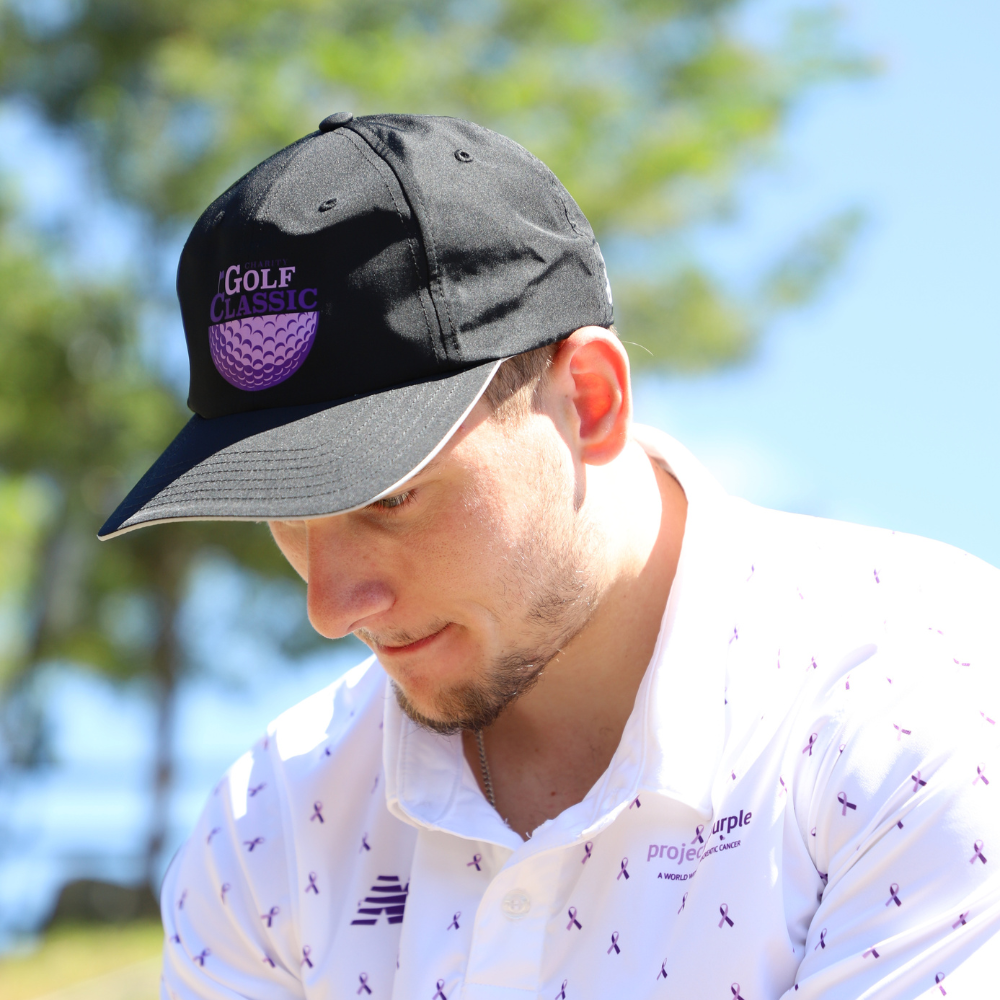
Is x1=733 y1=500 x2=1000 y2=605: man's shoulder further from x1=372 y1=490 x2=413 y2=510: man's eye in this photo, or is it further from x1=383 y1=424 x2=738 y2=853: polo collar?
x1=372 y1=490 x2=413 y2=510: man's eye

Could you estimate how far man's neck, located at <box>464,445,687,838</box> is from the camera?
5.22 ft

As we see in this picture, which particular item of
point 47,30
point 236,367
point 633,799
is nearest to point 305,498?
point 236,367

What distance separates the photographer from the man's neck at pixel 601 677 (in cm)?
159

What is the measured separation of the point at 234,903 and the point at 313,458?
2.44ft

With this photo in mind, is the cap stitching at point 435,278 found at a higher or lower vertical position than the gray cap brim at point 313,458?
higher

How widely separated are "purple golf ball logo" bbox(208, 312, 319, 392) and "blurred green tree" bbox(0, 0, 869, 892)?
6.49 meters

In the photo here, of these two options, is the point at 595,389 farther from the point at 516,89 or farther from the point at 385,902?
the point at 516,89

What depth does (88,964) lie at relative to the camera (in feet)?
22.5

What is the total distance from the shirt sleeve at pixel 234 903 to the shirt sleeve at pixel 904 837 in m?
0.74

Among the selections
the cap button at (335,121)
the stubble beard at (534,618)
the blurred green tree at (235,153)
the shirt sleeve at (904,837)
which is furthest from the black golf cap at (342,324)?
the blurred green tree at (235,153)

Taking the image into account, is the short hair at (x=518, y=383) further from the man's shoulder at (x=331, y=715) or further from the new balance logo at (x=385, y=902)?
the new balance logo at (x=385, y=902)

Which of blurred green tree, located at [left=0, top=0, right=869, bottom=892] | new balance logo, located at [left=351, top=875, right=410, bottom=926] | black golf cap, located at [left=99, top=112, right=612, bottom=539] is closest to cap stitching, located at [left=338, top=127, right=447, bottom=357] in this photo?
black golf cap, located at [left=99, top=112, right=612, bottom=539]

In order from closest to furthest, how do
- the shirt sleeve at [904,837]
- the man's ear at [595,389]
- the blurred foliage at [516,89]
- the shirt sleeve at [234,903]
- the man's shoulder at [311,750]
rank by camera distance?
the shirt sleeve at [904,837]
the man's ear at [595,389]
the shirt sleeve at [234,903]
the man's shoulder at [311,750]
the blurred foliage at [516,89]

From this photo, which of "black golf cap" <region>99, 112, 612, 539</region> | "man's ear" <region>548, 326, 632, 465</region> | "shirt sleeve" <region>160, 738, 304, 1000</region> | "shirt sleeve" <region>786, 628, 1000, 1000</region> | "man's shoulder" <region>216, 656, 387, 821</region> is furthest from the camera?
"man's shoulder" <region>216, 656, 387, 821</region>
